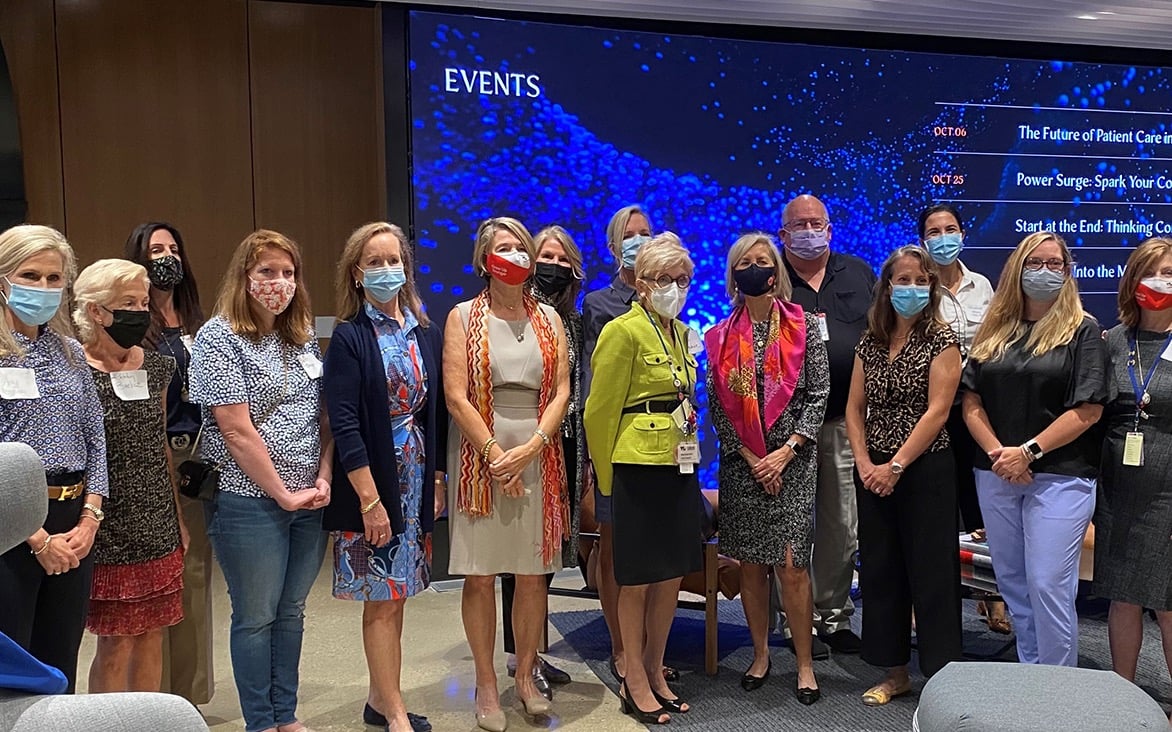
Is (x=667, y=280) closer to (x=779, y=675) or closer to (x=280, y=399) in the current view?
(x=280, y=399)

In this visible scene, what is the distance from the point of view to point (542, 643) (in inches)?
171

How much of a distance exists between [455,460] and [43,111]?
3.43 m

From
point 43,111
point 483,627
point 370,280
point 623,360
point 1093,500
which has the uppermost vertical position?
point 43,111

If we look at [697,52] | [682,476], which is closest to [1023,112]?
[697,52]

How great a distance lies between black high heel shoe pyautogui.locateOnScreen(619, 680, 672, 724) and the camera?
143 inches

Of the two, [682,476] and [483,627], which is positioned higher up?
[682,476]

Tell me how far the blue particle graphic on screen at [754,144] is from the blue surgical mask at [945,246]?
1973mm

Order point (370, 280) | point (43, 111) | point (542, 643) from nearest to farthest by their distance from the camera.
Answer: point (370, 280), point (542, 643), point (43, 111)

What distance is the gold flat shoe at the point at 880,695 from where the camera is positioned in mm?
3791

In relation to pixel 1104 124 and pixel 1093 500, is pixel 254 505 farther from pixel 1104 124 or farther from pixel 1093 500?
pixel 1104 124

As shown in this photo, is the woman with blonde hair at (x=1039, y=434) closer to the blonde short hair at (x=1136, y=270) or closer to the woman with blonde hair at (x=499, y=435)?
the blonde short hair at (x=1136, y=270)

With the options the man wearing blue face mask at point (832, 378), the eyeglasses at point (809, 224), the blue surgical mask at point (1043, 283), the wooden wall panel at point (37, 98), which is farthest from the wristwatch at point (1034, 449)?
the wooden wall panel at point (37, 98)

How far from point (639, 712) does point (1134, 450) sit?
6.32 feet

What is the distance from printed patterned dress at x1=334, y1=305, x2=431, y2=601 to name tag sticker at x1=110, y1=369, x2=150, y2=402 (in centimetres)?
72
